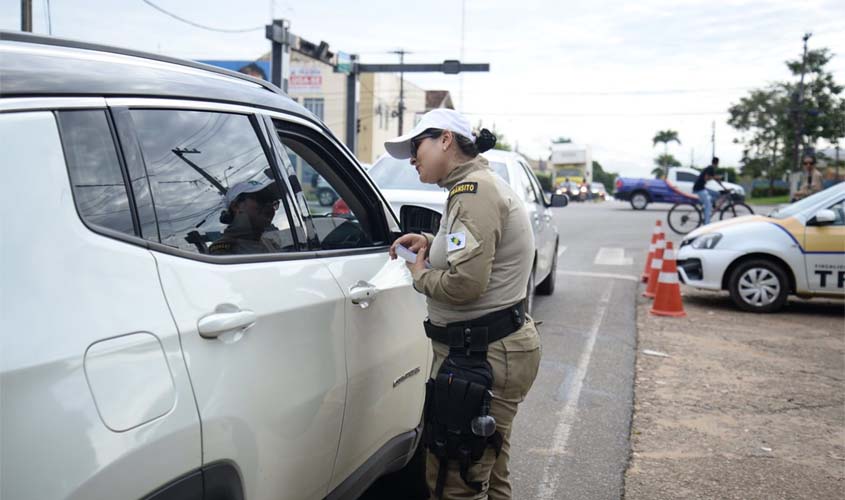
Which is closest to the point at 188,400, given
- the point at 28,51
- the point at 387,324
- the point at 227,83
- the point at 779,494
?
the point at 28,51

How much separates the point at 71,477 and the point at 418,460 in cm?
240

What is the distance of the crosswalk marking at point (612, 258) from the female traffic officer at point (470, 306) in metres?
10.4

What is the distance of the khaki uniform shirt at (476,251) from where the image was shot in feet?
8.39

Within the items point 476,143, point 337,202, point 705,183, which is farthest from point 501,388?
point 705,183

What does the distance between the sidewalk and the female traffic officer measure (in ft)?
4.87

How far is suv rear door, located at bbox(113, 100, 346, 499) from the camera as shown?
71.0 inches

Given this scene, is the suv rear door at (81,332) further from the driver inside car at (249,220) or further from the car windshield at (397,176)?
the car windshield at (397,176)

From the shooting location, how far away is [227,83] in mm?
2293

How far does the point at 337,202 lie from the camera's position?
3488 mm

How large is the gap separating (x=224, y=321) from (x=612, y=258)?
1239cm

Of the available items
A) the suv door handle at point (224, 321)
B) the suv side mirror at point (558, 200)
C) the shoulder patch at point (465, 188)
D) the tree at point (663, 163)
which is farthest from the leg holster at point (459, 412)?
the tree at point (663, 163)

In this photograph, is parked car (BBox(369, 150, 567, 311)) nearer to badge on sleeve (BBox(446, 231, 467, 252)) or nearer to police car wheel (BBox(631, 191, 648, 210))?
badge on sleeve (BBox(446, 231, 467, 252))

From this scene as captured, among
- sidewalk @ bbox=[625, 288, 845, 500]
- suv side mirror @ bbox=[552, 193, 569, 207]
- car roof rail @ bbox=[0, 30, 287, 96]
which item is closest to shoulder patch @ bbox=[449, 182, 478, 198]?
car roof rail @ bbox=[0, 30, 287, 96]

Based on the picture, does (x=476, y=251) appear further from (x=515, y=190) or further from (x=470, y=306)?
(x=515, y=190)
